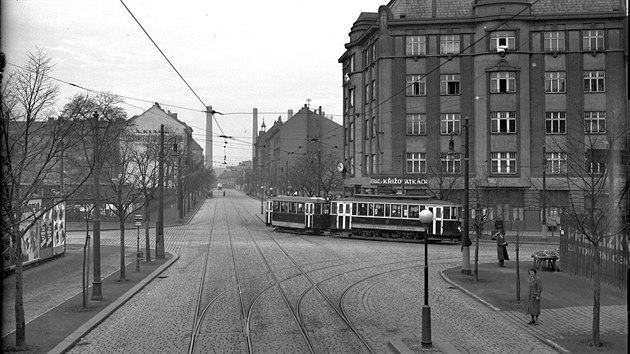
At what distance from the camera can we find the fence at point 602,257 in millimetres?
18516

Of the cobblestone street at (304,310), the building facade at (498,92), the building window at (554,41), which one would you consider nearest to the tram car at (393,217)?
the building facade at (498,92)

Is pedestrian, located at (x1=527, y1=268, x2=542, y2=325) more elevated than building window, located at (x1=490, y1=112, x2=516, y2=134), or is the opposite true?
building window, located at (x1=490, y1=112, x2=516, y2=134)

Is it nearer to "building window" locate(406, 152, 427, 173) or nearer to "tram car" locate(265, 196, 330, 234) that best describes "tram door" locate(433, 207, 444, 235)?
"tram car" locate(265, 196, 330, 234)

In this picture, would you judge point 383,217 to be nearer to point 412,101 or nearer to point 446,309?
point 412,101

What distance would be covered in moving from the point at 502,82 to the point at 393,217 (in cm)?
1804

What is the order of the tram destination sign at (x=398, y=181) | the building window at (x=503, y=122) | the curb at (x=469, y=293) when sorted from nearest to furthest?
the curb at (x=469, y=293) → the building window at (x=503, y=122) → the tram destination sign at (x=398, y=181)

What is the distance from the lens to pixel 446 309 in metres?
16.6

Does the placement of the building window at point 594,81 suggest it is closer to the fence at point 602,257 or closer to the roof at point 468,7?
the roof at point 468,7

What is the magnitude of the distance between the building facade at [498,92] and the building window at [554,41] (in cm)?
8

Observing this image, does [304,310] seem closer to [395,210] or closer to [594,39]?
[395,210]

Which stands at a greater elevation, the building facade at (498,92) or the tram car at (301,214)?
the building facade at (498,92)

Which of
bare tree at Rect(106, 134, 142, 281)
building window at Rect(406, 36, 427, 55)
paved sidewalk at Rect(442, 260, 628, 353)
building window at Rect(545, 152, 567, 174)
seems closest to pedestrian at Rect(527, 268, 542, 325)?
paved sidewalk at Rect(442, 260, 628, 353)

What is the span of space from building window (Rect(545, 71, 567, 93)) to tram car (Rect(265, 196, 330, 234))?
Result: 21819 mm

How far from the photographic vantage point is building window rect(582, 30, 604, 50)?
159 feet
